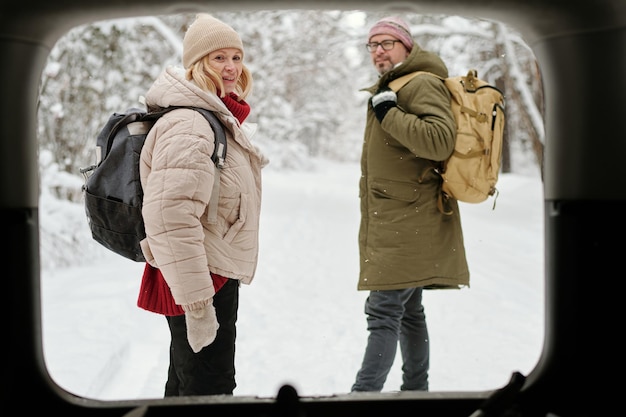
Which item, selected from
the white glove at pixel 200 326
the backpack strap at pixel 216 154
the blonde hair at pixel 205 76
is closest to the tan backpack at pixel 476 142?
the blonde hair at pixel 205 76

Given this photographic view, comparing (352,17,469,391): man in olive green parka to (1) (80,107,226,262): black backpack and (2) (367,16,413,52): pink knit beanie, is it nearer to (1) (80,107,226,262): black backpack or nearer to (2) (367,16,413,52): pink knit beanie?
(2) (367,16,413,52): pink knit beanie

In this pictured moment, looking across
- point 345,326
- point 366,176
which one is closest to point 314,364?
point 345,326

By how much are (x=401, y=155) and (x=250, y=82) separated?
786mm

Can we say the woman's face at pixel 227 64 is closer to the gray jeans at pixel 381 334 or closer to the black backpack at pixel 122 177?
the black backpack at pixel 122 177

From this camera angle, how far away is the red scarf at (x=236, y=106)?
2.48m

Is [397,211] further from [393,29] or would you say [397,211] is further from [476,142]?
[393,29]

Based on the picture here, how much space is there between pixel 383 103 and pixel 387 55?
0.92 feet

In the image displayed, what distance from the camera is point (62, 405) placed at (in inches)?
60.0

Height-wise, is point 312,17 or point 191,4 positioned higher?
point 312,17

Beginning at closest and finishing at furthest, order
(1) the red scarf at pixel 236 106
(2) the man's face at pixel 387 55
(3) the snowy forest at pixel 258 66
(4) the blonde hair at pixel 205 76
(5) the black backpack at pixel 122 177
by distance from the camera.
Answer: (5) the black backpack at pixel 122 177, (4) the blonde hair at pixel 205 76, (1) the red scarf at pixel 236 106, (2) the man's face at pixel 387 55, (3) the snowy forest at pixel 258 66

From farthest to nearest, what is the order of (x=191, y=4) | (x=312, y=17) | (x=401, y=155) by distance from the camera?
(x=312, y=17)
(x=401, y=155)
(x=191, y=4)

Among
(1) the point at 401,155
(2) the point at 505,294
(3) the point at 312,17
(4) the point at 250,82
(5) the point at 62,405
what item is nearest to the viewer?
(5) the point at 62,405

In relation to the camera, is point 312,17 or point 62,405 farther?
point 312,17

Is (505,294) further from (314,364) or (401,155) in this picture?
(401,155)
